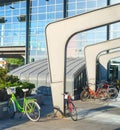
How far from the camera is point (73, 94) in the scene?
20.7 m

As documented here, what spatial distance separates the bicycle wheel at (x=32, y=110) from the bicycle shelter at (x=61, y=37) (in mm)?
1429

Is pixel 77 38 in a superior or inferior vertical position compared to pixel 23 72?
superior

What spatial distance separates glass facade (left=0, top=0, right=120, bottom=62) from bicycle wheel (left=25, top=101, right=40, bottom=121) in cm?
3456

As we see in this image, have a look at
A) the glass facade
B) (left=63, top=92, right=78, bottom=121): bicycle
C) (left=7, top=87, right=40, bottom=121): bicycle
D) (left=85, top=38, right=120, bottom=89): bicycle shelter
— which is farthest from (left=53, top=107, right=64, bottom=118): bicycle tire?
the glass facade

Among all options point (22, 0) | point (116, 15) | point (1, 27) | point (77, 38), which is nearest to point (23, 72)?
point (116, 15)

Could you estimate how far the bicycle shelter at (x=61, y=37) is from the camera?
1232 centimetres

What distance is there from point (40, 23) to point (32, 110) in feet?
130

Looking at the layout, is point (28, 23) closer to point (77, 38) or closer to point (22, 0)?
point (22, 0)

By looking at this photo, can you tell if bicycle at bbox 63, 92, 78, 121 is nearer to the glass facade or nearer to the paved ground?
the paved ground

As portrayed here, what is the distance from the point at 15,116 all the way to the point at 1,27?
48588mm

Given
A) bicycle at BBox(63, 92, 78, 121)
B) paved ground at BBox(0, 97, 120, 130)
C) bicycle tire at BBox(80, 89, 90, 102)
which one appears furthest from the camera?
bicycle tire at BBox(80, 89, 90, 102)

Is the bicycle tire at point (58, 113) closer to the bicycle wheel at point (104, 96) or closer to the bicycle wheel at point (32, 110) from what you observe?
the bicycle wheel at point (32, 110)

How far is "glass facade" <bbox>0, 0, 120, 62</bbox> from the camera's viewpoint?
4606 centimetres

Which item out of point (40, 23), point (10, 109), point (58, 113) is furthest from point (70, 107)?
point (40, 23)
